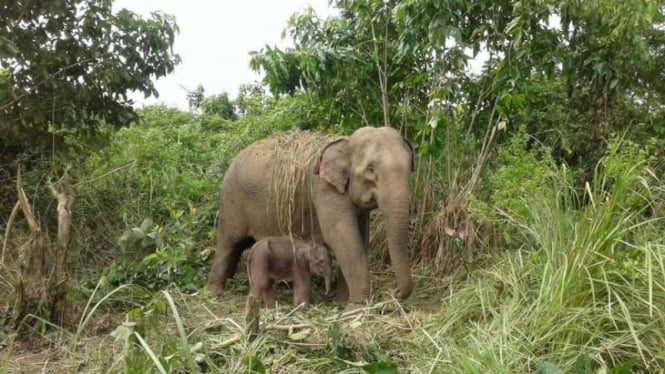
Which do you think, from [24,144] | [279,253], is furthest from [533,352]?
[24,144]

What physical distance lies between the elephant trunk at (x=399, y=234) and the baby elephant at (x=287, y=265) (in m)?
0.56

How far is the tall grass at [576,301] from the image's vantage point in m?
3.81

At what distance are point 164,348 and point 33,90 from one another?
355 cm

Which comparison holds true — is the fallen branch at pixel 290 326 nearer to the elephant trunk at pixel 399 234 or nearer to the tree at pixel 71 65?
the elephant trunk at pixel 399 234

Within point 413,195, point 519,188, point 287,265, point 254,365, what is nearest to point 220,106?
point 413,195

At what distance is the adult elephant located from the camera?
17.4 ft

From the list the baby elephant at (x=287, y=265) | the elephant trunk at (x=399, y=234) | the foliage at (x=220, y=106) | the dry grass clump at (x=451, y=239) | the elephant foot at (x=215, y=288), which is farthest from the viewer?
the foliage at (x=220, y=106)

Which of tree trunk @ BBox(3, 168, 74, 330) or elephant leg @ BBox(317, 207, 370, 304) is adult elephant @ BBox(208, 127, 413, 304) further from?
tree trunk @ BBox(3, 168, 74, 330)

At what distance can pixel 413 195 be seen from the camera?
6.66m

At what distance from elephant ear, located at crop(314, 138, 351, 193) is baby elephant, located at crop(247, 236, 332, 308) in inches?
18.8

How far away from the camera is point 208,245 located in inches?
285

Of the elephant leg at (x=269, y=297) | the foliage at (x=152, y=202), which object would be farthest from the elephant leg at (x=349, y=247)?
the foliage at (x=152, y=202)

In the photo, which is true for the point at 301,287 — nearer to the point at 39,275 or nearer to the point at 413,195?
the point at 413,195

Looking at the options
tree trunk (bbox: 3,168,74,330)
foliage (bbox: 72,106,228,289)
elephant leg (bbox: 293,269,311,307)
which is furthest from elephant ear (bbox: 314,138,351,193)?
tree trunk (bbox: 3,168,74,330)
